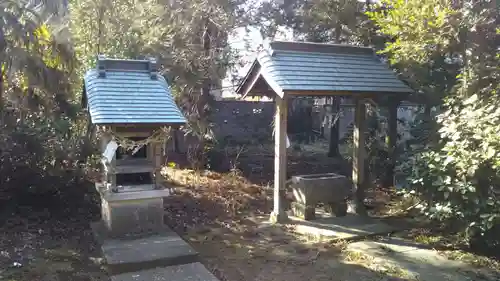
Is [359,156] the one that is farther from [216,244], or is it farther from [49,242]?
[49,242]

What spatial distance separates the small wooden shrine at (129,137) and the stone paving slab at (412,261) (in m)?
3.11

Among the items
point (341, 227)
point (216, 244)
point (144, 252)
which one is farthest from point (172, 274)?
point (341, 227)

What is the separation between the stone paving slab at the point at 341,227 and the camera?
6.71 meters

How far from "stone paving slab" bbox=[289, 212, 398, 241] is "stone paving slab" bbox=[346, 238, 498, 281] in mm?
274

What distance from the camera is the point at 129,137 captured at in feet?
20.4

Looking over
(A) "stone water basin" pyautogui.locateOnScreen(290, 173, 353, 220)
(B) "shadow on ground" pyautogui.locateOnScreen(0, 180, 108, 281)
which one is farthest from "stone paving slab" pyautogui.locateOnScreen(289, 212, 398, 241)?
(B) "shadow on ground" pyautogui.locateOnScreen(0, 180, 108, 281)

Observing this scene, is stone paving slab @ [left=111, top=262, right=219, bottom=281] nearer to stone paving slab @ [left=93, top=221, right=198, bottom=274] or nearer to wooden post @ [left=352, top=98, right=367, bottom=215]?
stone paving slab @ [left=93, top=221, right=198, bottom=274]

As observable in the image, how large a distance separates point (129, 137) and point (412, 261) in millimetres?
4337

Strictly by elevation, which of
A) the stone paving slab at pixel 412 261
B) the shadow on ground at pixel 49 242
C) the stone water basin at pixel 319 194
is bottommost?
the stone paving slab at pixel 412 261

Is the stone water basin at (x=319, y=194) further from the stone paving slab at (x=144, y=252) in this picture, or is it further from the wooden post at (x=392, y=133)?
the stone paving slab at (x=144, y=252)

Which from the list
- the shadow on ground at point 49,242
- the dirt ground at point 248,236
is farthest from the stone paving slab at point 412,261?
the shadow on ground at point 49,242

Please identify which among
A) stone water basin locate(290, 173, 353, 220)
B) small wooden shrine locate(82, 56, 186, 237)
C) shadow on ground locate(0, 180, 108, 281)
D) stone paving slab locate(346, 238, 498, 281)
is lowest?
stone paving slab locate(346, 238, 498, 281)

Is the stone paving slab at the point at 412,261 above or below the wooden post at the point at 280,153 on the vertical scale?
below

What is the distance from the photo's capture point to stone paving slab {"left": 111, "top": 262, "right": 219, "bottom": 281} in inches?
196
